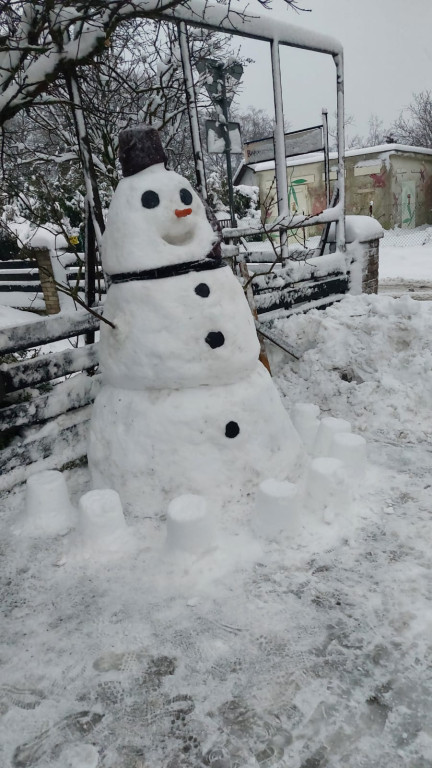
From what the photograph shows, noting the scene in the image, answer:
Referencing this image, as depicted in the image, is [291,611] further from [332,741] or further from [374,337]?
[374,337]

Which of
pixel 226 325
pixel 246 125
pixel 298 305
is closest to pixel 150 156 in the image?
pixel 226 325

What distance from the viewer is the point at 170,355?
A: 9.33 ft

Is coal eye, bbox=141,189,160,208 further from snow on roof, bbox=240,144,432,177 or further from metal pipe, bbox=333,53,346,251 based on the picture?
snow on roof, bbox=240,144,432,177

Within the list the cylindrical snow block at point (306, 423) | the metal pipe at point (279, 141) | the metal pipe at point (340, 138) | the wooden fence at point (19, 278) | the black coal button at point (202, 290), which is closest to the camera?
the black coal button at point (202, 290)

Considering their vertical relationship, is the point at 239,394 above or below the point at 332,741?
Answer: above

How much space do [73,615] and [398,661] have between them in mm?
1441

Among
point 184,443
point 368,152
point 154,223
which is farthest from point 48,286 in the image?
point 368,152

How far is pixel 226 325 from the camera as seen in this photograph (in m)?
2.93

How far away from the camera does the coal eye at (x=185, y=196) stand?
2818mm

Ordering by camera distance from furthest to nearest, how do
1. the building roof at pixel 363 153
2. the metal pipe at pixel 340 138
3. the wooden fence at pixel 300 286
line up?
1. the building roof at pixel 363 153
2. the metal pipe at pixel 340 138
3. the wooden fence at pixel 300 286

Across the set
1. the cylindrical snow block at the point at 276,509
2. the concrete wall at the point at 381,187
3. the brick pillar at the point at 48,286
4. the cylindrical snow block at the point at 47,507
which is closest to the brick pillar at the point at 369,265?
the cylindrical snow block at the point at 276,509

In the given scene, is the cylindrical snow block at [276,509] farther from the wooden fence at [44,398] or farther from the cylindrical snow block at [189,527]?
the wooden fence at [44,398]

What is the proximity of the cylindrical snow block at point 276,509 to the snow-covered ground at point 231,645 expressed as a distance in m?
0.07

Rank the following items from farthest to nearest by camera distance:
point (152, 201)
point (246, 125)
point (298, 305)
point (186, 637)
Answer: point (246, 125), point (298, 305), point (152, 201), point (186, 637)
